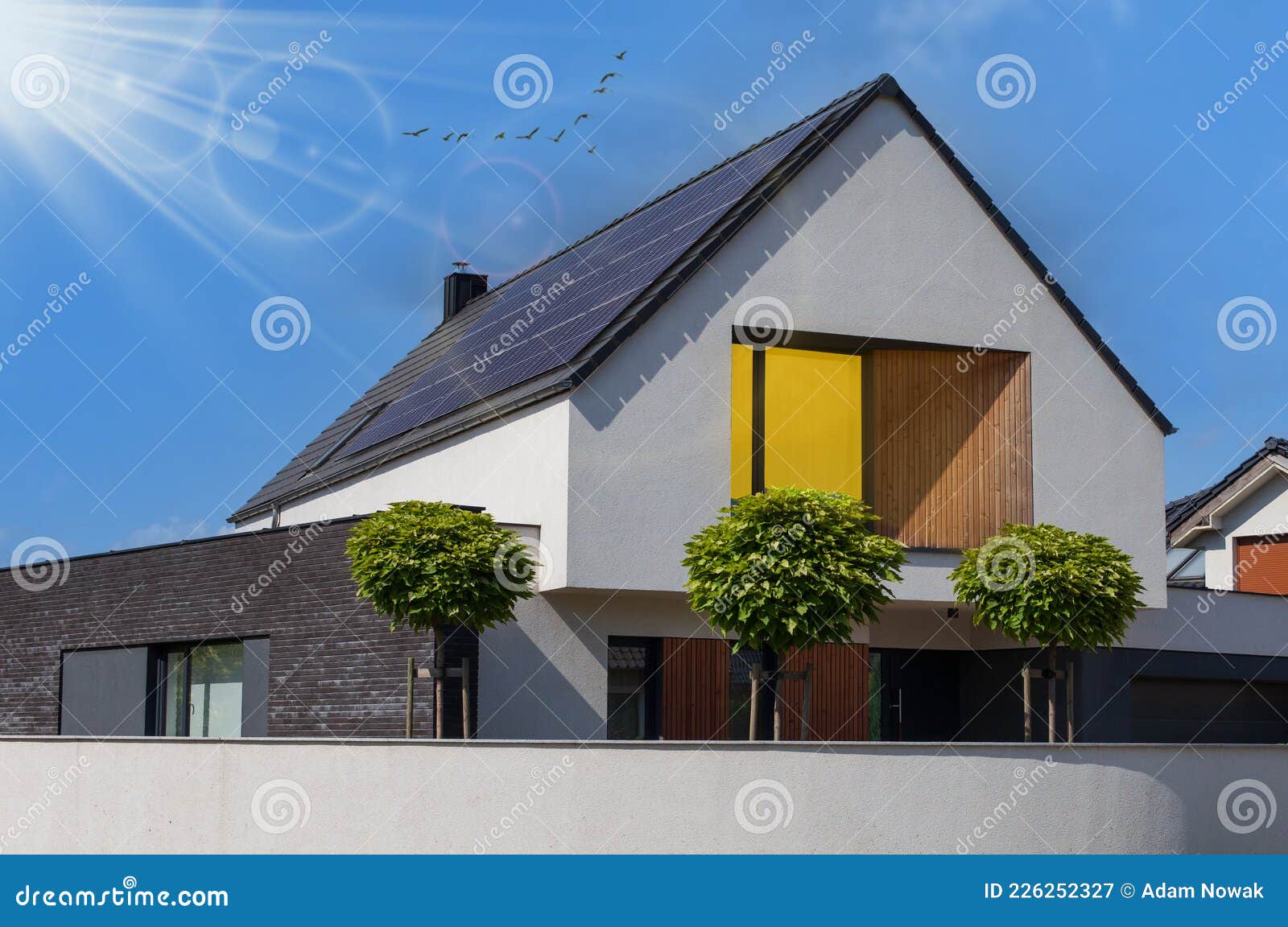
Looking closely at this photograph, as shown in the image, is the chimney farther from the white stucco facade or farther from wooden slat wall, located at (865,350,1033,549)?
wooden slat wall, located at (865,350,1033,549)

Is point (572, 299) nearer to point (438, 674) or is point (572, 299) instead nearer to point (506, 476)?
point (506, 476)

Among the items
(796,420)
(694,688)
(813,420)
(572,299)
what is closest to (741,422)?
(796,420)

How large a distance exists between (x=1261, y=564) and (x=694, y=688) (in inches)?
599

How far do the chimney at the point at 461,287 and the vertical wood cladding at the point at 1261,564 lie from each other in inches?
635

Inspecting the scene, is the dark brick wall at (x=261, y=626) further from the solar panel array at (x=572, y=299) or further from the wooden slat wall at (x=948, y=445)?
the wooden slat wall at (x=948, y=445)

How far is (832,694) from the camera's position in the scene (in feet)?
68.4

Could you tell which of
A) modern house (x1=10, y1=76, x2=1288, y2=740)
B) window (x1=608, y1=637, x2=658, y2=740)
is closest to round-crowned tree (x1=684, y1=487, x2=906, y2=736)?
modern house (x1=10, y1=76, x2=1288, y2=740)

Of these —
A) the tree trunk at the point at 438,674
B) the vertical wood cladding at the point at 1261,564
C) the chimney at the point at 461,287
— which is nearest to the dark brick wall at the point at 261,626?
the tree trunk at the point at 438,674

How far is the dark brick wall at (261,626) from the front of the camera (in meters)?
18.1

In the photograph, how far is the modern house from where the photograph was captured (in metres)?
18.7
